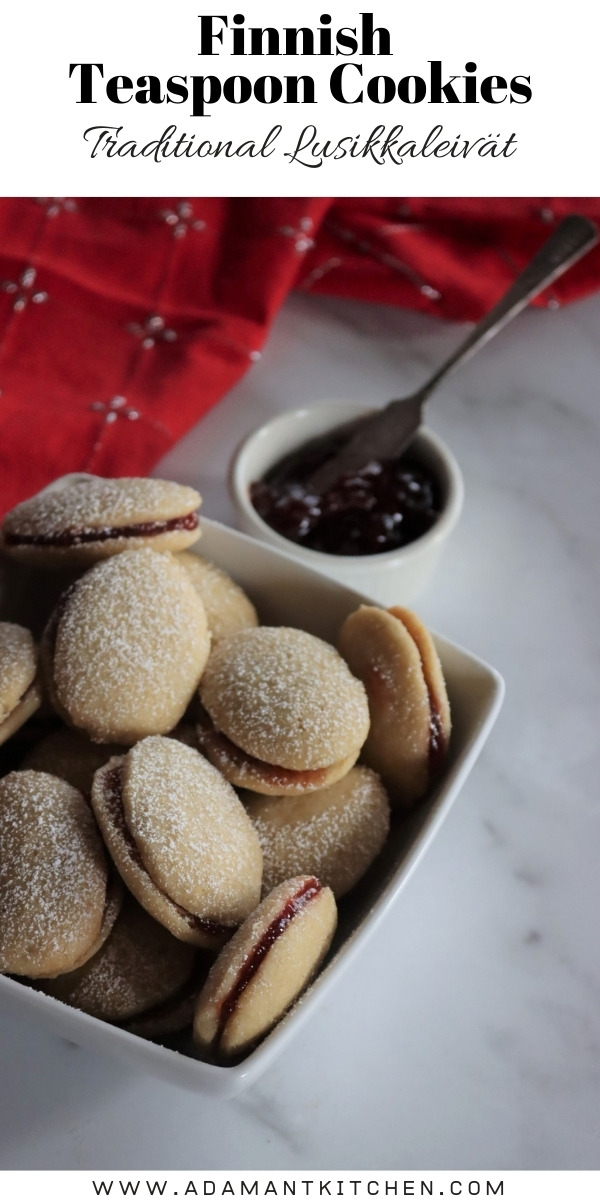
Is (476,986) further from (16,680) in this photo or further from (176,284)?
(176,284)

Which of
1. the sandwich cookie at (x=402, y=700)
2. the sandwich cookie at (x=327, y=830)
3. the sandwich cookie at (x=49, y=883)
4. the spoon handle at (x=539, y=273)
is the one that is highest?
the spoon handle at (x=539, y=273)

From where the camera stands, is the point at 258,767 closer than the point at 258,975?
No

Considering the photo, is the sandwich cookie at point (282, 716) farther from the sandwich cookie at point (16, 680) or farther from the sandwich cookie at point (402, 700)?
the sandwich cookie at point (16, 680)

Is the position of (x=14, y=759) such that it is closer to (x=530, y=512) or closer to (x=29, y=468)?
(x=29, y=468)

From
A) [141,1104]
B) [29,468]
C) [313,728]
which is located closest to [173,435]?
[29,468]

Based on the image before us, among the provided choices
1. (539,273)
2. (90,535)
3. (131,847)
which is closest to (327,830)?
(131,847)

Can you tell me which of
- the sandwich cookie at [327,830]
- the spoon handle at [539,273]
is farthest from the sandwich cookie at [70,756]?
the spoon handle at [539,273]
